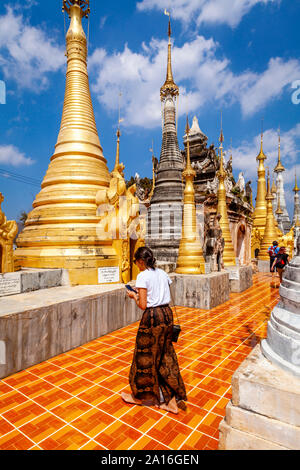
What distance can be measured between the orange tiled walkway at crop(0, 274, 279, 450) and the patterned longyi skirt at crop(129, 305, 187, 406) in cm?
20

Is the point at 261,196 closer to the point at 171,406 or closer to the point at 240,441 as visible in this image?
the point at 171,406

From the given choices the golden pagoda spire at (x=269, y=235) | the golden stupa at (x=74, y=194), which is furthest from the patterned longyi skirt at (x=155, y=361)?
the golden pagoda spire at (x=269, y=235)

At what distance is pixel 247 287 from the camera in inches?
395

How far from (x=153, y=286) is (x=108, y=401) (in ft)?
4.74

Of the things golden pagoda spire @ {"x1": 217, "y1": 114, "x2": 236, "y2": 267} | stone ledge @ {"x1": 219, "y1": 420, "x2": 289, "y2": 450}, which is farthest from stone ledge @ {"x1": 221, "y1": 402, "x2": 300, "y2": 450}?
golden pagoda spire @ {"x1": 217, "y1": 114, "x2": 236, "y2": 267}

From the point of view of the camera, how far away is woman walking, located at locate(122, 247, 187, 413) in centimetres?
258

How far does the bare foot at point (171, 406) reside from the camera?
8.87 ft

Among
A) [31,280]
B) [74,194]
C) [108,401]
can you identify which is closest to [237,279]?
[74,194]

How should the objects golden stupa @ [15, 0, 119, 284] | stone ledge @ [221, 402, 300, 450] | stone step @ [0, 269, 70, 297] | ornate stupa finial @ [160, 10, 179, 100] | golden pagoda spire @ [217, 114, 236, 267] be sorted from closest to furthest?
1. stone ledge @ [221, 402, 300, 450]
2. stone step @ [0, 269, 70, 297]
3. golden stupa @ [15, 0, 119, 284]
4. golden pagoda spire @ [217, 114, 236, 267]
5. ornate stupa finial @ [160, 10, 179, 100]

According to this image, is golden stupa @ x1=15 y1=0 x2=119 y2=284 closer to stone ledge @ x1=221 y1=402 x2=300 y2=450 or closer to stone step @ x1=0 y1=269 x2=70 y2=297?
stone step @ x1=0 y1=269 x2=70 y2=297

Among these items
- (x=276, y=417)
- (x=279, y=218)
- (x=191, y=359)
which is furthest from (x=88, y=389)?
(x=279, y=218)

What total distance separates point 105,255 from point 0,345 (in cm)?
298

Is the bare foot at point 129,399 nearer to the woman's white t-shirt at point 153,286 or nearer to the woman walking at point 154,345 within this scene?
the woman walking at point 154,345
